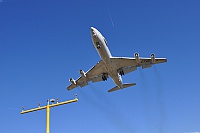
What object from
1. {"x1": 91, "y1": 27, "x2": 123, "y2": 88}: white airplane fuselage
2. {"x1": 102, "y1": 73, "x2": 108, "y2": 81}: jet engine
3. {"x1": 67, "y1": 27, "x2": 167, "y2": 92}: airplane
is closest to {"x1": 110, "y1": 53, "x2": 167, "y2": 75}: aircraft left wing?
{"x1": 67, "y1": 27, "x2": 167, "y2": 92}: airplane

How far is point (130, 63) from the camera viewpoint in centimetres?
6419

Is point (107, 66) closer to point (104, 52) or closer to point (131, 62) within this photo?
point (104, 52)

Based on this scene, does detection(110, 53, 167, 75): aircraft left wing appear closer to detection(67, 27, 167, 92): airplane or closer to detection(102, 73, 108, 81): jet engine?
detection(67, 27, 167, 92): airplane

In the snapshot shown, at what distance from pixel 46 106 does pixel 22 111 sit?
4.03 metres

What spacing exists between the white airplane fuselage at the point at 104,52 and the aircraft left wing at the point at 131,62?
133 centimetres

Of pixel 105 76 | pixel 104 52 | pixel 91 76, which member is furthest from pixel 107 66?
pixel 91 76

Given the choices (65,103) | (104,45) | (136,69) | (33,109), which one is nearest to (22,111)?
(33,109)

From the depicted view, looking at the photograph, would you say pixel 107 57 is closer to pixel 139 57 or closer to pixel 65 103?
pixel 139 57

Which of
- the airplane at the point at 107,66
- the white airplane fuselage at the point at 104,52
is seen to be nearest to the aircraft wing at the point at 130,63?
the airplane at the point at 107,66

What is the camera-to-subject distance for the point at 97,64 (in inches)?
2549

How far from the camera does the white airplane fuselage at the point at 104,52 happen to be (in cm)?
5675

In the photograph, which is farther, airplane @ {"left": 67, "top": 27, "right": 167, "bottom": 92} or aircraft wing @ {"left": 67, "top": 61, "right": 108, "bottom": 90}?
aircraft wing @ {"left": 67, "top": 61, "right": 108, "bottom": 90}

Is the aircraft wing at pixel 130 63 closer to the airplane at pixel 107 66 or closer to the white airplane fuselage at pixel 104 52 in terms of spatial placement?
the airplane at pixel 107 66

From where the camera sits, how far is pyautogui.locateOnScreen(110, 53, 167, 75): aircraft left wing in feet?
199
